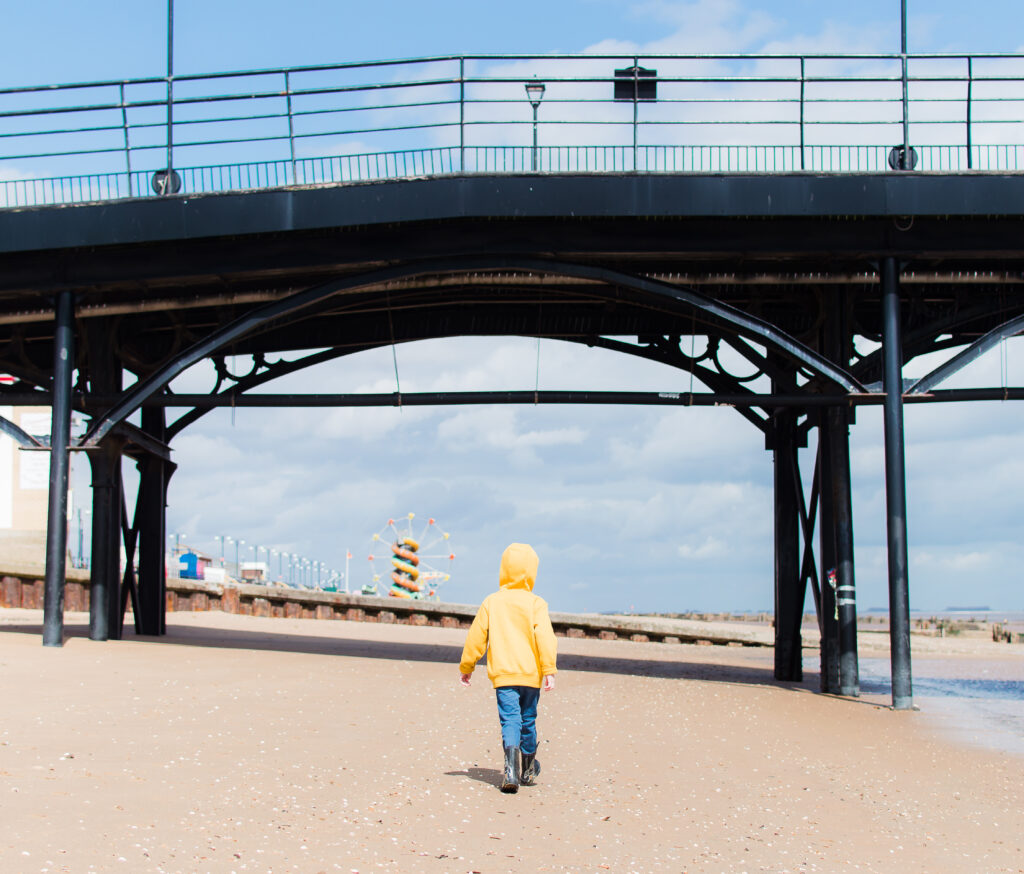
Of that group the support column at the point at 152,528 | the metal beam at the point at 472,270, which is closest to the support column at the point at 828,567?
the metal beam at the point at 472,270

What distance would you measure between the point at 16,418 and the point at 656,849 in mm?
45473

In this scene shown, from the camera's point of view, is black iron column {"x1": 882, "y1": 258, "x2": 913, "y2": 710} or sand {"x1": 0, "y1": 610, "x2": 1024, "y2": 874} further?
black iron column {"x1": 882, "y1": 258, "x2": 913, "y2": 710}

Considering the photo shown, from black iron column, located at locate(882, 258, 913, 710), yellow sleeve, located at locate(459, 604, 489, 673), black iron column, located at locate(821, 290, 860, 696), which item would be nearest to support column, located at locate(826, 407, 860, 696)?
black iron column, located at locate(821, 290, 860, 696)

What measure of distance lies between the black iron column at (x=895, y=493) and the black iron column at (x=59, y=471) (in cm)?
1111

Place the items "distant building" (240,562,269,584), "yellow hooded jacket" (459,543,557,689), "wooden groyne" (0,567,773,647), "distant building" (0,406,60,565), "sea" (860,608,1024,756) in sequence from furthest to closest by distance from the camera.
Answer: "distant building" (240,562,269,584) < "distant building" (0,406,60,565) < "wooden groyne" (0,567,773,647) < "sea" (860,608,1024,756) < "yellow hooded jacket" (459,543,557,689)

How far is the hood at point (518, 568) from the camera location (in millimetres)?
9000

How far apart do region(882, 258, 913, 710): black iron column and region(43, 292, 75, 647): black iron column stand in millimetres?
11107

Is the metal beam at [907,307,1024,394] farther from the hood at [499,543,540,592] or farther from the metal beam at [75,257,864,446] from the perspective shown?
the hood at [499,543,540,592]

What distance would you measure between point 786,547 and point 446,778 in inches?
443

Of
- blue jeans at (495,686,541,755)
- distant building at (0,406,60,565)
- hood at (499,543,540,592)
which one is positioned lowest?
blue jeans at (495,686,541,755)

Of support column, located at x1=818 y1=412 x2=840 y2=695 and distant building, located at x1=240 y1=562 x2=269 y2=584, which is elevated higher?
support column, located at x1=818 y1=412 x2=840 y2=695

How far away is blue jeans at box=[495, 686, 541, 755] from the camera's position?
28.1 feet

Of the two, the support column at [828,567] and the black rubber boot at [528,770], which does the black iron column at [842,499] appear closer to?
the support column at [828,567]

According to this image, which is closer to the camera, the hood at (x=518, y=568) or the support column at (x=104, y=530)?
the hood at (x=518, y=568)
